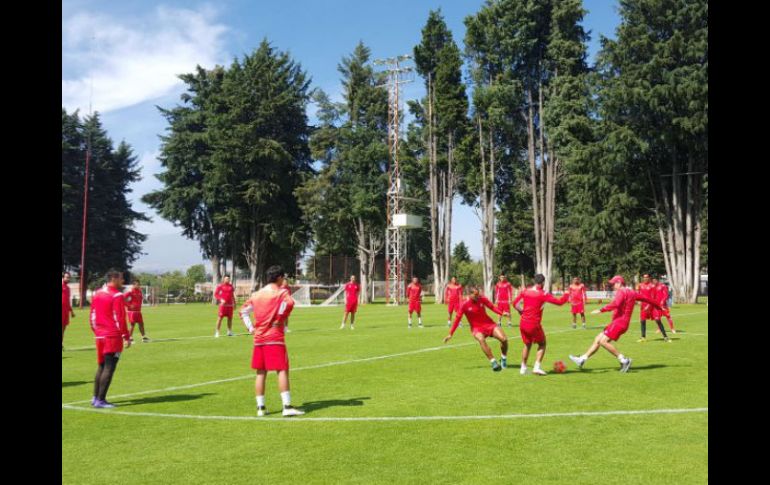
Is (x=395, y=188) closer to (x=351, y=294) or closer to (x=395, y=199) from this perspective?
(x=395, y=199)

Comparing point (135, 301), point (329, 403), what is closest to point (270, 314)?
point (329, 403)

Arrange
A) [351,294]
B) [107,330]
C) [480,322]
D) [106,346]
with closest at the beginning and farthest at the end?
[106,346], [107,330], [480,322], [351,294]

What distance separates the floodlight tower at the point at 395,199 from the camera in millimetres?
65312

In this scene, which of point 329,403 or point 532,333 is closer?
point 329,403

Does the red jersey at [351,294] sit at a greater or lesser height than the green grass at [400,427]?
greater

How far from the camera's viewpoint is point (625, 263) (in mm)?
74875

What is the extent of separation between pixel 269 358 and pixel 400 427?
2.29m

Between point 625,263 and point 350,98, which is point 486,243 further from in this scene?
point 350,98

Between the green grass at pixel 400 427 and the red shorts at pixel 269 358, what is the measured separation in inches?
31.5

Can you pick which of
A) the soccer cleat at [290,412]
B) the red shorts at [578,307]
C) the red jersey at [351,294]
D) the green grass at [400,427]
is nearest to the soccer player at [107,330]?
the green grass at [400,427]

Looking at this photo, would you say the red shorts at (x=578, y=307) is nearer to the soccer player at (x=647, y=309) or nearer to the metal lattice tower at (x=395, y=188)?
the soccer player at (x=647, y=309)

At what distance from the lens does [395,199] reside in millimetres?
67750
